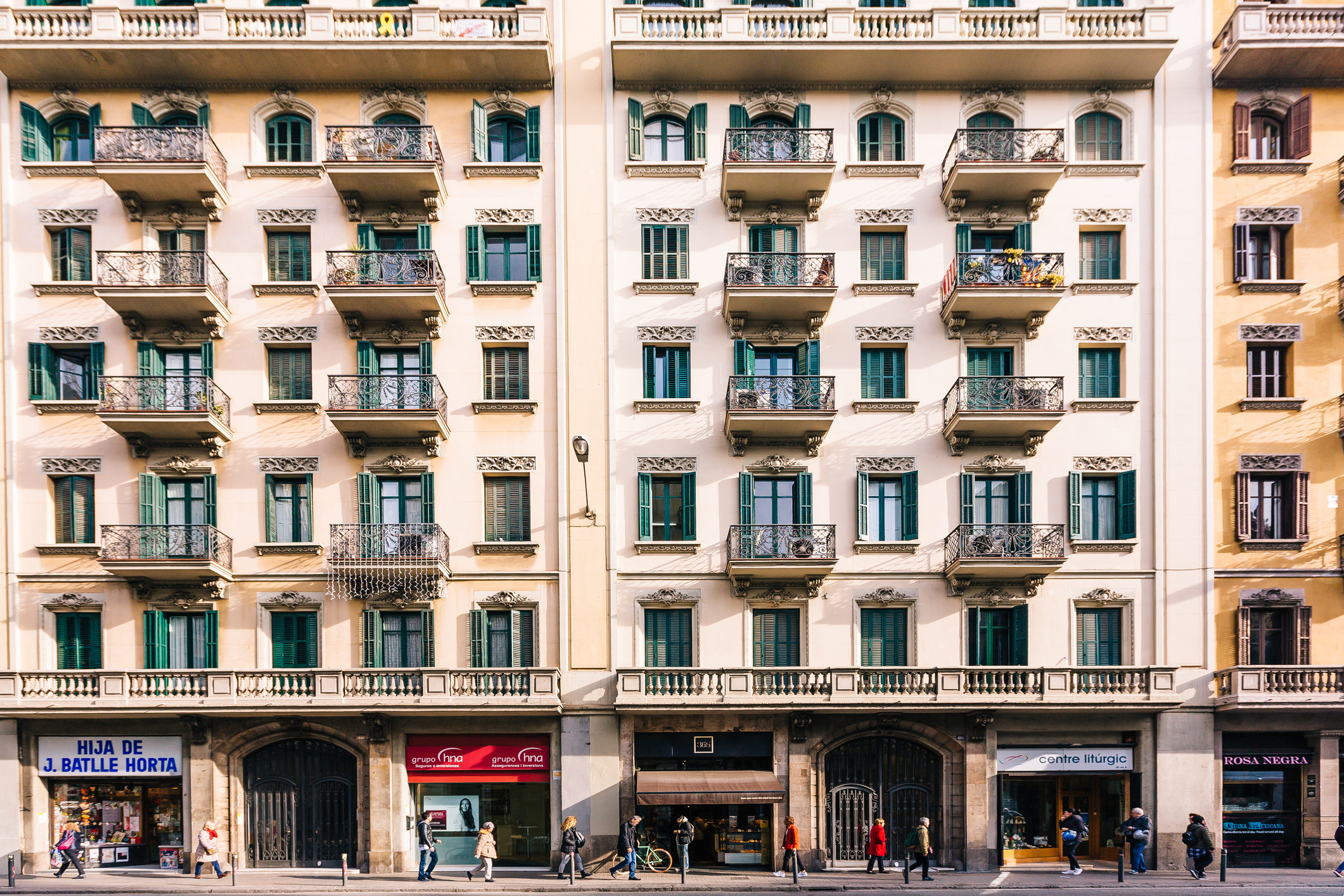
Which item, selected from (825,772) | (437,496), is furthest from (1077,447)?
(437,496)

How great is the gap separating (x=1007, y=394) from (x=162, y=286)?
2298 centimetres

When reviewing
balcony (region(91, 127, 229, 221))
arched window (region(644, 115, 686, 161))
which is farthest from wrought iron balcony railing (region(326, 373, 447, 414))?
arched window (region(644, 115, 686, 161))

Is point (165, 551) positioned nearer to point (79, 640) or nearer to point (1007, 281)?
point (79, 640)

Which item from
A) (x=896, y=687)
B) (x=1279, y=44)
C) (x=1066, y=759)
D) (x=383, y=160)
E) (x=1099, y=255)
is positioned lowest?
(x=1066, y=759)

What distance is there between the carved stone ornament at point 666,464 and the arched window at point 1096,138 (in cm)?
1438

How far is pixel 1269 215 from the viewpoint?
26.1m

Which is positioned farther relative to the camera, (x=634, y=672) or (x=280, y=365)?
(x=280, y=365)

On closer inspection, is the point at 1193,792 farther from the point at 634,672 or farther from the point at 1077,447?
the point at 634,672

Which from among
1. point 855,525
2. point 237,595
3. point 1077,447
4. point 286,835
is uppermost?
point 1077,447

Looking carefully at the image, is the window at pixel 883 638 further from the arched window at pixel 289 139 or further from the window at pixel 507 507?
the arched window at pixel 289 139

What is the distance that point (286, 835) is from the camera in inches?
977

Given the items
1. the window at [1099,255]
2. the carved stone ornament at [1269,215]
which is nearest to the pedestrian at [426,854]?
the window at [1099,255]

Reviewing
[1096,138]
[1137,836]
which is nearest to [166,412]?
[1096,138]

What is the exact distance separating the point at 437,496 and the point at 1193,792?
2207 centimetres
